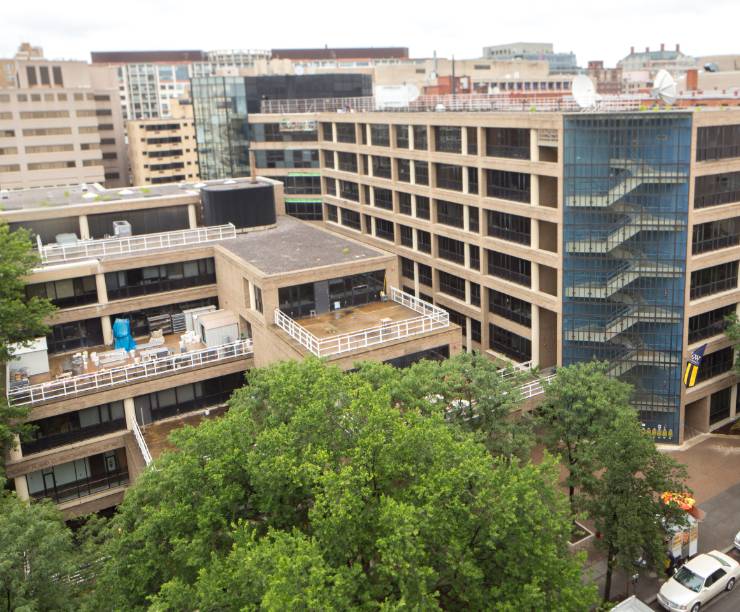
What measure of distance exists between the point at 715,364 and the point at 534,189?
18.3m

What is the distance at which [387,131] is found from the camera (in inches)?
2739

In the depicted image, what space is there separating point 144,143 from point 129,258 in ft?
323

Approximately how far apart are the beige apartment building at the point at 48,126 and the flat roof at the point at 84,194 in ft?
197

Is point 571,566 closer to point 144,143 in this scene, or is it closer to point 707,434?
point 707,434

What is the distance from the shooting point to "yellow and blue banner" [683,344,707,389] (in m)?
48.2

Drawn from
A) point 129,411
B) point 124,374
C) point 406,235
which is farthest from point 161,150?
point 129,411

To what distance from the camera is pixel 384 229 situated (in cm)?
7362

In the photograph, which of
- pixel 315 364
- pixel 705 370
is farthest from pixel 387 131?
pixel 315 364

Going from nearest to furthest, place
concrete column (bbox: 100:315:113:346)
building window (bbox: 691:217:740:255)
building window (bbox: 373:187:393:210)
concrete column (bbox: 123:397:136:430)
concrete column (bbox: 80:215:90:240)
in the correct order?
concrete column (bbox: 123:397:136:430) < building window (bbox: 691:217:740:255) < concrete column (bbox: 100:315:113:346) < concrete column (bbox: 80:215:90:240) < building window (bbox: 373:187:393:210)

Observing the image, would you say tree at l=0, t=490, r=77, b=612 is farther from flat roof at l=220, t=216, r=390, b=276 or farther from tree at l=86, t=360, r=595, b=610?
flat roof at l=220, t=216, r=390, b=276

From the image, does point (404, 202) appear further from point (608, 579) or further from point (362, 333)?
point (608, 579)

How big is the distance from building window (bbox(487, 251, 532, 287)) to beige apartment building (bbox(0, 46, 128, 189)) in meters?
94.3

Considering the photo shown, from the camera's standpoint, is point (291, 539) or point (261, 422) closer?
point (291, 539)

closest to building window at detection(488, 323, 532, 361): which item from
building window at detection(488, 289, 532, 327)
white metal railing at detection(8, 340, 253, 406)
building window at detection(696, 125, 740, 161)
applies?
building window at detection(488, 289, 532, 327)
